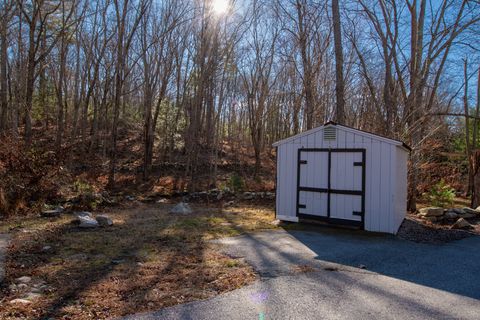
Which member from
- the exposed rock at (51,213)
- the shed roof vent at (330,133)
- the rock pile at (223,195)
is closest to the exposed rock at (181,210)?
the rock pile at (223,195)

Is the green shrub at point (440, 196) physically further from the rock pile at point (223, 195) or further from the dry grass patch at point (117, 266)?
the dry grass patch at point (117, 266)

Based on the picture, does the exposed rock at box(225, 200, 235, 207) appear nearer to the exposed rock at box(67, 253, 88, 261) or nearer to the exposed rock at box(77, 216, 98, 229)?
the exposed rock at box(77, 216, 98, 229)

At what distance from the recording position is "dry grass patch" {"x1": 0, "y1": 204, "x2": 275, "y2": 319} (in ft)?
11.6

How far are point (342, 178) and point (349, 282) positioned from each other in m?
3.82

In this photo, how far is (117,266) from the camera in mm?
4797

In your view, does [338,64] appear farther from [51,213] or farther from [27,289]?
[27,289]

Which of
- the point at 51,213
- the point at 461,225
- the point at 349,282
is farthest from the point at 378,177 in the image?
the point at 51,213

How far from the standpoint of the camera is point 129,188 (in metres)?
14.0

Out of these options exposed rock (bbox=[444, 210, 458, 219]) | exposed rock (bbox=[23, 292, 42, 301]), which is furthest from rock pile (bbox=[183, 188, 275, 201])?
exposed rock (bbox=[23, 292, 42, 301])

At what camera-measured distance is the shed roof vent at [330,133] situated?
26.3 ft

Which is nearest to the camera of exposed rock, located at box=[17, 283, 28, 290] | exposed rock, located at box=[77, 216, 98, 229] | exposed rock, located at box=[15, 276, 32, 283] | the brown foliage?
exposed rock, located at box=[17, 283, 28, 290]

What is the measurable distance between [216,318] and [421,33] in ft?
46.6

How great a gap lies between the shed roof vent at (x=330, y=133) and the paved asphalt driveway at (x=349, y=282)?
2.34m

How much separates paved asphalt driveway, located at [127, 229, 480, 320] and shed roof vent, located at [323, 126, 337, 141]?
2.34 meters
